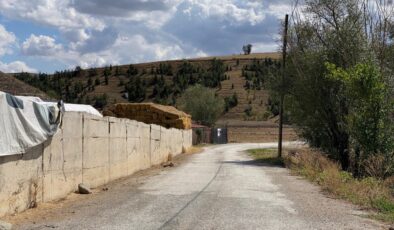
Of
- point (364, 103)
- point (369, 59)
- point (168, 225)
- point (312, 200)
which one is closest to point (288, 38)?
point (369, 59)

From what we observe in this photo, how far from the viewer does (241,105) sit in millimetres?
108125

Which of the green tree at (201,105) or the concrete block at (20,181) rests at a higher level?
the green tree at (201,105)

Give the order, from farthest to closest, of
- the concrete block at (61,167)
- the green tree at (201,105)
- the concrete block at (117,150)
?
the green tree at (201,105), the concrete block at (117,150), the concrete block at (61,167)

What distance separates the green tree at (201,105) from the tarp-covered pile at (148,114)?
39.7 meters

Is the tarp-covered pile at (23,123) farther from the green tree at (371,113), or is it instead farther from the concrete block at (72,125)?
the green tree at (371,113)

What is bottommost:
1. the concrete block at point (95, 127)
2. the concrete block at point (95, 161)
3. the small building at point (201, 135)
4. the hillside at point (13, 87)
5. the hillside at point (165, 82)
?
the small building at point (201, 135)

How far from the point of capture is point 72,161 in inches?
559

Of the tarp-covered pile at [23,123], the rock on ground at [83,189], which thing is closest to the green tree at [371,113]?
the rock on ground at [83,189]

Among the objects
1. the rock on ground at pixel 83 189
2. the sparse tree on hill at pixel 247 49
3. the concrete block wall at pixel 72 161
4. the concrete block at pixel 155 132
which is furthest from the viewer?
the sparse tree on hill at pixel 247 49

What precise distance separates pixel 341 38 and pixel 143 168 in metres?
11.7

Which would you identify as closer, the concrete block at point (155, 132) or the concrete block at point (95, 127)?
the concrete block at point (95, 127)

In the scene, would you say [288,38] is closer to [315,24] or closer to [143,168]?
[315,24]

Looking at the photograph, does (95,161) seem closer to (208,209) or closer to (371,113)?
(208,209)

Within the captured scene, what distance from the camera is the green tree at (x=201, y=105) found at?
86.7 metres
